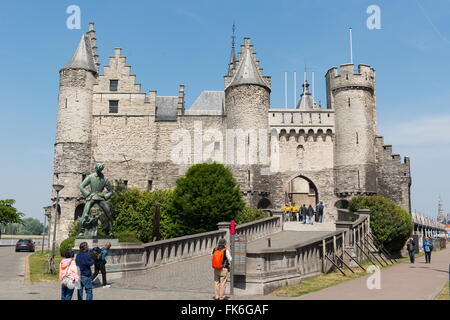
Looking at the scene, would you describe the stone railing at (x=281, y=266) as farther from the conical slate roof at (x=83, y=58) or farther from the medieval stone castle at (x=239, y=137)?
the conical slate roof at (x=83, y=58)

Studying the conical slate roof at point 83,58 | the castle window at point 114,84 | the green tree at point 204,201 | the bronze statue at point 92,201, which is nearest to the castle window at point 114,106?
the castle window at point 114,84

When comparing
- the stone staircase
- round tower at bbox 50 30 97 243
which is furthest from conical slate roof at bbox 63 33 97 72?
the stone staircase

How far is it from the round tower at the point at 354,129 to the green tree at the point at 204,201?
39.4ft

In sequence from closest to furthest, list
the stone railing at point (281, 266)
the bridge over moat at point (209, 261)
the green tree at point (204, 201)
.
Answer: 1. the stone railing at point (281, 266)
2. the bridge over moat at point (209, 261)
3. the green tree at point (204, 201)

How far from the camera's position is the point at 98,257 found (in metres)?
13.8

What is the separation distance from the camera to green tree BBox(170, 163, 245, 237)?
33344 mm

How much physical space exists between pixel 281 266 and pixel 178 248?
6014 millimetres

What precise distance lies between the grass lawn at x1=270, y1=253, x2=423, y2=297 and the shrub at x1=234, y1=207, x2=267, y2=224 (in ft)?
49.2

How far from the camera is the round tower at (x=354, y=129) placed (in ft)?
136

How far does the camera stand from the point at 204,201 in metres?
33.4

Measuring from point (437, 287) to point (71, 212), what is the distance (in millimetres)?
33998

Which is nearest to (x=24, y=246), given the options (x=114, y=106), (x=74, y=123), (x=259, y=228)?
(x=74, y=123)

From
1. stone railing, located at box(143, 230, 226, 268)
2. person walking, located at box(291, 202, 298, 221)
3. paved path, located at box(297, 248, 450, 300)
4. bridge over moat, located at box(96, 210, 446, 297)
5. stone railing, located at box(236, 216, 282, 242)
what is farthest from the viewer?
person walking, located at box(291, 202, 298, 221)

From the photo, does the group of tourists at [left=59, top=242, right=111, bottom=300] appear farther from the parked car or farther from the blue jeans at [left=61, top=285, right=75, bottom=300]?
the parked car
